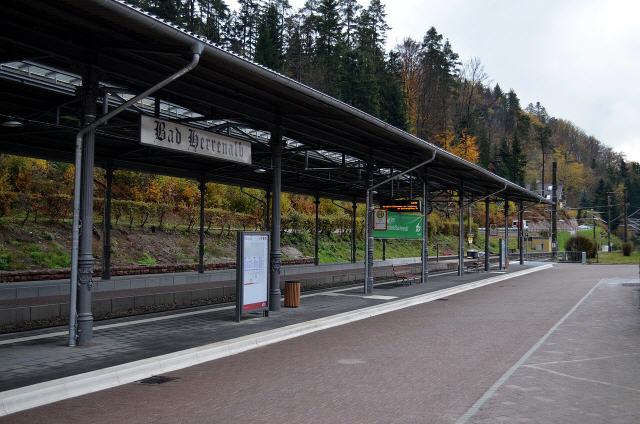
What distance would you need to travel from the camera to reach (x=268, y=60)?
52.2 metres

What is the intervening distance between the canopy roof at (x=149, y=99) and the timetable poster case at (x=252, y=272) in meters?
2.78

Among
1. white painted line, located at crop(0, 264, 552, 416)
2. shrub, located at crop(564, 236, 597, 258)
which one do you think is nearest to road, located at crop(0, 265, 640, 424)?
white painted line, located at crop(0, 264, 552, 416)

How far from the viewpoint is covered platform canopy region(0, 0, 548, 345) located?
334 inches

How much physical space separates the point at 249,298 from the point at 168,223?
799 inches

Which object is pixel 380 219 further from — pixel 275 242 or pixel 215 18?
pixel 215 18

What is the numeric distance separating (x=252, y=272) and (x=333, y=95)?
46.2 m

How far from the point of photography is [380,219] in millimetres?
20219

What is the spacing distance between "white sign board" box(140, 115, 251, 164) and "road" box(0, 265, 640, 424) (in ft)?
12.4

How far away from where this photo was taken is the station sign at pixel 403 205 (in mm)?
20812

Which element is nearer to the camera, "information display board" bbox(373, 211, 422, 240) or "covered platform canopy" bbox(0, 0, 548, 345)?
"covered platform canopy" bbox(0, 0, 548, 345)

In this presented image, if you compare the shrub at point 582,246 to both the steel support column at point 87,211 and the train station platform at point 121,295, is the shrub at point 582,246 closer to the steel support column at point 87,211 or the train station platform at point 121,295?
the train station platform at point 121,295

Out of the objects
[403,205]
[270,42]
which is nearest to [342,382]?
[403,205]

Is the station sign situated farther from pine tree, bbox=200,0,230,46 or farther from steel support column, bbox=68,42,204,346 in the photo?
pine tree, bbox=200,0,230,46

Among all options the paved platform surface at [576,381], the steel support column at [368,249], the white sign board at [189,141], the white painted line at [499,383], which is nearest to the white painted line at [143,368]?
the white sign board at [189,141]
